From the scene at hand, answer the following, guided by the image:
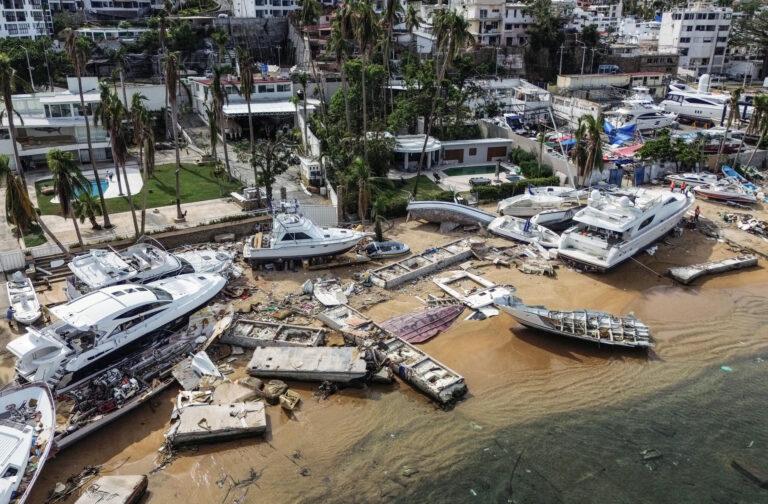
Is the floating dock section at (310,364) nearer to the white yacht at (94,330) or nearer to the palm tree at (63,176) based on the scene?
the white yacht at (94,330)

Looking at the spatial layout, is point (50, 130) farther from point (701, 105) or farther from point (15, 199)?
point (701, 105)

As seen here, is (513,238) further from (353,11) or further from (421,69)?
(421,69)

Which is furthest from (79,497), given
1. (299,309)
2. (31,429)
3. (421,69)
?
(421,69)

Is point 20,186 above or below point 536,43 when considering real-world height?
below

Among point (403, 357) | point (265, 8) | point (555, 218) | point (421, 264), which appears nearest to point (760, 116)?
point (555, 218)

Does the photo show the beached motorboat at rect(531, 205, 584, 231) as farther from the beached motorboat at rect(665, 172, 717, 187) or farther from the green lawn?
the green lawn

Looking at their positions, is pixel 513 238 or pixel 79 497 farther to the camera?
pixel 513 238

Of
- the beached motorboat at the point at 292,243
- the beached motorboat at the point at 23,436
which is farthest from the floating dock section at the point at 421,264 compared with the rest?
the beached motorboat at the point at 23,436

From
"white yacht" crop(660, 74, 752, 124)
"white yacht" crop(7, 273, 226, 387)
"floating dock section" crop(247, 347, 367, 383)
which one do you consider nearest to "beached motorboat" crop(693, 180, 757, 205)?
"white yacht" crop(660, 74, 752, 124)
